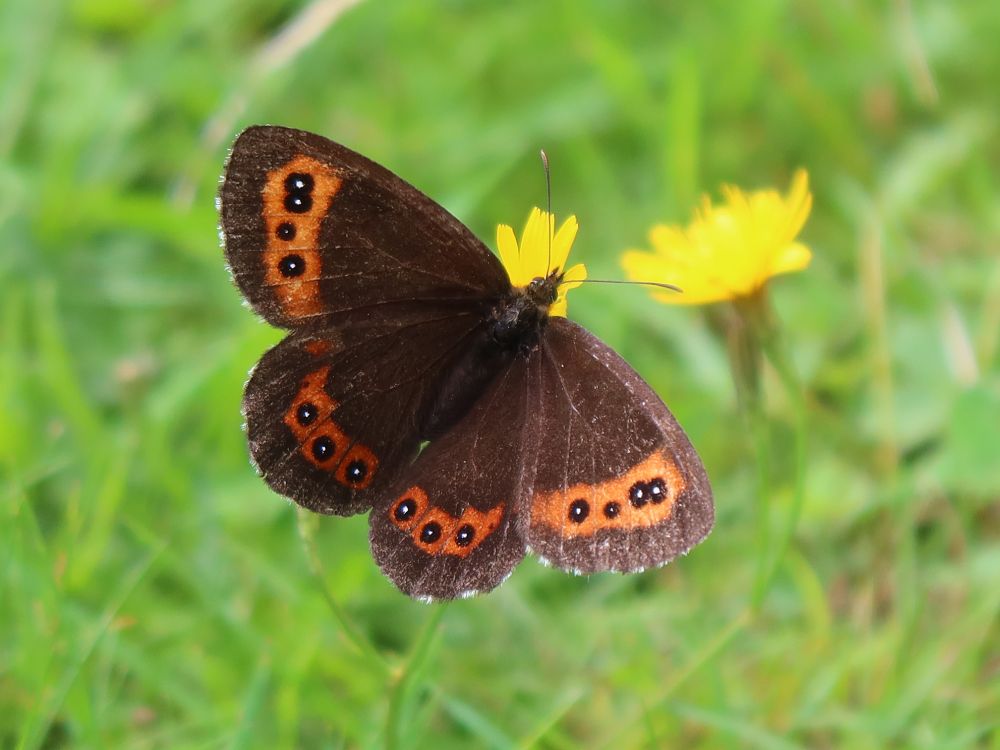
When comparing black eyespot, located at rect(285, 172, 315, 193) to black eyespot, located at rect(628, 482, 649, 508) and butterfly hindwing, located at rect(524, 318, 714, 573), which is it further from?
black eyespot, located at rect(628, 482, 649, 508)

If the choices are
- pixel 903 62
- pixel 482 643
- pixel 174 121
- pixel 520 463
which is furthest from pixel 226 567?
A: pixel 903 62

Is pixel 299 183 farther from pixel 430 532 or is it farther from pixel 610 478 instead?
pixel 610 478

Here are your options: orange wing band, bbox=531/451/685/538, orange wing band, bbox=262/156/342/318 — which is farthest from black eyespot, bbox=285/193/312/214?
orange wing band, bbox=531/451/685/538

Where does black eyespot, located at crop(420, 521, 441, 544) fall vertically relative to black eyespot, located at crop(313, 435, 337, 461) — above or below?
below

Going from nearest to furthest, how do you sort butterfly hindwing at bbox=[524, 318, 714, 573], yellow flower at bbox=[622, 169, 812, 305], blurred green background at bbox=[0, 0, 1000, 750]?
1. butterfly hindwing at bbox=[524, 318, 714, 573]
2. yellow flower at bbox=[622, 169, 812, 305]
3. blurred green background at bbox=[0, 0, 1000, 750]

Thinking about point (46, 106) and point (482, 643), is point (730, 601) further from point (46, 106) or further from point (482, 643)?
point (46, 106)

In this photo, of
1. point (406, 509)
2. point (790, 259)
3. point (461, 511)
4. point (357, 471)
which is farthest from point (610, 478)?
point (790, 259)

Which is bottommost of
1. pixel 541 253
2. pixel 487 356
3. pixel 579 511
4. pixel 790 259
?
pixel 579 511
